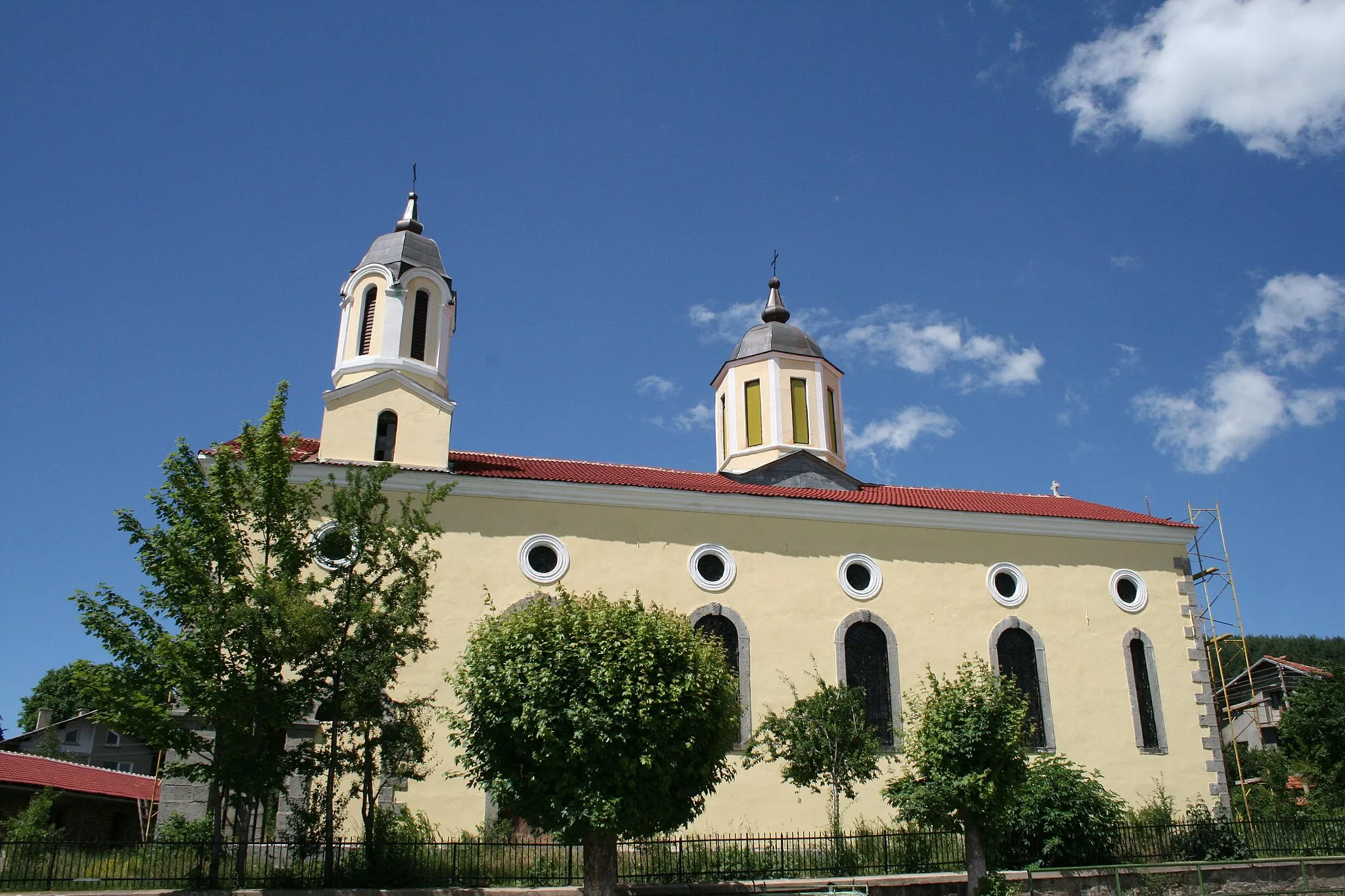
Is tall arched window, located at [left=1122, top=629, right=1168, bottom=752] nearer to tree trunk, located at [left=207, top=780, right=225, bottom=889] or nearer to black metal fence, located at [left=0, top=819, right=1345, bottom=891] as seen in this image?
black metal fence, located at [left=0, top=819, right=1345, bottom=891]

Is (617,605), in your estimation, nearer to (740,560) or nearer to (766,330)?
(740,560)

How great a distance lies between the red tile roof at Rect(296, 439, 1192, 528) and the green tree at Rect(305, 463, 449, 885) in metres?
5.21

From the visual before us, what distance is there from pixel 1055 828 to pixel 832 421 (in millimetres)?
13294

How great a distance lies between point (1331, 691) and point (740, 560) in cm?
2206

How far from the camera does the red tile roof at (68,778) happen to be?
27625 mm

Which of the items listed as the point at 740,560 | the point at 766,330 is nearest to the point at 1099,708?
the point at 740,560

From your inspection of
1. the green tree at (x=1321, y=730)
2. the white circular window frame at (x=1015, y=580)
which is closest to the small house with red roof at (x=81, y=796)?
the white circular window frame at (x=1015, y=580)

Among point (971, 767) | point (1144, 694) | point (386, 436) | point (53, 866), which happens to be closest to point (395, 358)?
point (386, 436)

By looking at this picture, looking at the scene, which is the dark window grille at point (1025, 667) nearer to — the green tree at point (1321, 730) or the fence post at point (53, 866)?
the green tree at point (1321, 730)

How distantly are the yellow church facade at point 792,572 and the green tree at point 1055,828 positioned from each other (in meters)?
2.72

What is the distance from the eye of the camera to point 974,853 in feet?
54.1

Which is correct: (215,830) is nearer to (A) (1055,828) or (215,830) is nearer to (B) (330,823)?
(B) (330,823)

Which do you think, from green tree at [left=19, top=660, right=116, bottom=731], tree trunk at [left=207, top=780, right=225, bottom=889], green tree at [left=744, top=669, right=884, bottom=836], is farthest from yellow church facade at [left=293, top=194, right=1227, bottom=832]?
green tree at [left=19, top=660, right=116, bottom=731]

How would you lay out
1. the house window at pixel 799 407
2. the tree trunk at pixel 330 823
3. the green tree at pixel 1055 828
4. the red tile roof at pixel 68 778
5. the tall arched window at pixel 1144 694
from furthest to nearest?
the house window at pixel 799 407 < the red tile roof at pixel 68 778 < the tall arched window at pixel 1144 694 < the green tree at pixel 1055 828 < the tree trunk at pixel 330 823
